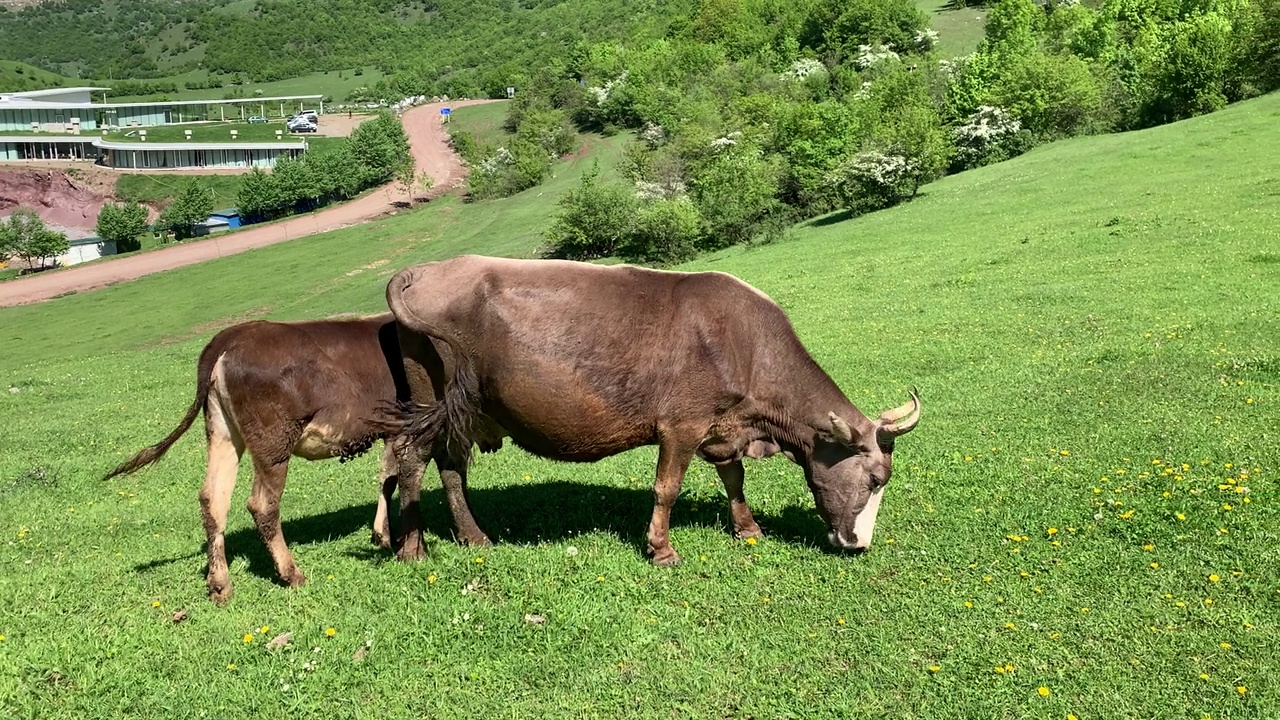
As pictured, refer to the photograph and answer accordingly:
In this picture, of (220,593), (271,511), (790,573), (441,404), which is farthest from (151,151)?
(790,573)

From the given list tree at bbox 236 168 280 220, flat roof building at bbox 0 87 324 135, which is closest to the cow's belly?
tree at bbox 236 168 280 220

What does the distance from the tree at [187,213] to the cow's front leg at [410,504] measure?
299 feet

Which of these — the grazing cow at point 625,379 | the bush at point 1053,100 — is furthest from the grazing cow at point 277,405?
the bush at point 1053,100

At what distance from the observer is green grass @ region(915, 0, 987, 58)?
99500 mm

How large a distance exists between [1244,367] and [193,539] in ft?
46.6

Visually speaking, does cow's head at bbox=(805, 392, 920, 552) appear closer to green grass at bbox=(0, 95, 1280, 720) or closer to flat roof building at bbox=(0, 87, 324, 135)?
green grass at bbox=(0, 95, 1280, 720)

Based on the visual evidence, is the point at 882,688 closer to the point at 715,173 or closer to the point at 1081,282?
the point at 1081,282

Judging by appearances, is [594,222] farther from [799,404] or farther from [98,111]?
[98,111]

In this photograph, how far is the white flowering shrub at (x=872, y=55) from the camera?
3492 inches

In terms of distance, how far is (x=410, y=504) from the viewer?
8.59 m

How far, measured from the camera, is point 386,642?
272 inches

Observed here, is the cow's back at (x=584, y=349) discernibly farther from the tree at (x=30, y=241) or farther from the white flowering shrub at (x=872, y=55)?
the white flowering shrub at (x=872, y=55)

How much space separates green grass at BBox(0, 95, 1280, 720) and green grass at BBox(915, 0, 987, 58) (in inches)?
3604

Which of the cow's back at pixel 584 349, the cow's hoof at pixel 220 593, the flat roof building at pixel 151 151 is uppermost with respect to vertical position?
the cow's back at pixel 584 349
